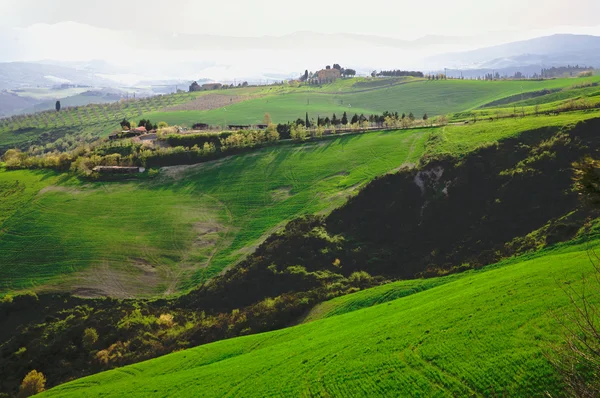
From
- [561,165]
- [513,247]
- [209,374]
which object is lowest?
[209,374]

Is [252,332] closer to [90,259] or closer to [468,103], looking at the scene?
[90,259]

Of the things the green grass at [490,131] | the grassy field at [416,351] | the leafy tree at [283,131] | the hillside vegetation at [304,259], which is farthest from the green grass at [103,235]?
the green grass at [490,131]

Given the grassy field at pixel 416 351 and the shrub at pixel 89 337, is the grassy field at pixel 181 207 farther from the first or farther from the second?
the grassy field at pixel 416 351

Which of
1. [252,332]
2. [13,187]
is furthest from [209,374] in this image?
[13,187]

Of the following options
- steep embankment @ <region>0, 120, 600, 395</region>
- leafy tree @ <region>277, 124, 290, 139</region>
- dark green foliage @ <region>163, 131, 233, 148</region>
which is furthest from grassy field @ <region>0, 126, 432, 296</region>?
dark green foliage @ <region>163, 131, 233, 148</region>

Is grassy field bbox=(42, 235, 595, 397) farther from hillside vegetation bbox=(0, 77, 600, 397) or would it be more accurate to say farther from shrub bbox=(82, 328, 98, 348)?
shrub bbox=(82, 328, 98, 348)

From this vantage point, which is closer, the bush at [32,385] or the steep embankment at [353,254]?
the bush at [32,385]
